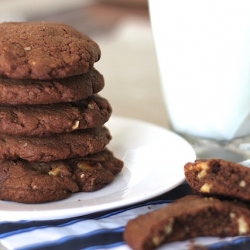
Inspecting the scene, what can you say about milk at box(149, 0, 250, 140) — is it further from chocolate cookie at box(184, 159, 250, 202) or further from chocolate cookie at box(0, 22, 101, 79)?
chocolate cookie at box(184, 159, 250, 202)

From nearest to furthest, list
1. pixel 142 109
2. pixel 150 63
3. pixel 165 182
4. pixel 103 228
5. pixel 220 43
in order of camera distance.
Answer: pixel 103 228, pixel 165 182, pixel 220 43, pixel 142 109, pixel 150 63

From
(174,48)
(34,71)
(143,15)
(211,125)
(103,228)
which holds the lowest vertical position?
(143,15)

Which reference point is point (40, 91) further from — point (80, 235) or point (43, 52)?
point (80, 235)

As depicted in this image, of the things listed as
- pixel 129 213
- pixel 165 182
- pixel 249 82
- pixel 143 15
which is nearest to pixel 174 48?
pixel 249 82

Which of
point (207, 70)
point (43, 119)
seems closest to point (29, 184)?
point (43, 119)

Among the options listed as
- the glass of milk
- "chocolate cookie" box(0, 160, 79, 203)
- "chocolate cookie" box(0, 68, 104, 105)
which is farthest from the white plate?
"chocolate cookie" box(0, 68, 104, 105)

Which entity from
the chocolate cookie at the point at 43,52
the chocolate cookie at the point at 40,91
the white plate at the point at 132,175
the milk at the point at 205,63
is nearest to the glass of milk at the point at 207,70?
the milk at the point at 205,63

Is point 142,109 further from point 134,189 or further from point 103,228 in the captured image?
point 103,228
